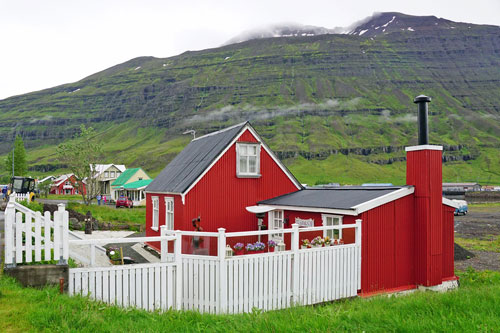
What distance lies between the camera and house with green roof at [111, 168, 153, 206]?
64.1m

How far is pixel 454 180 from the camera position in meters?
119

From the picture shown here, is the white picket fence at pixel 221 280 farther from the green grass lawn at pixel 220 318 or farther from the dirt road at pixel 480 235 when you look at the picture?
the dirt road at pixel 480 235

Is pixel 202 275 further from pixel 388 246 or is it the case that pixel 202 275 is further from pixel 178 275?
pixel 388 246

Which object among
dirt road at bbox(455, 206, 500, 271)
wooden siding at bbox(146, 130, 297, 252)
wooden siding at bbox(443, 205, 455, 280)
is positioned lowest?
dirt road at bbox(455, 206, 500, 271)

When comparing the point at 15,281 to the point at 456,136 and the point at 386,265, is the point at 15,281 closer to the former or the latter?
the point at 386,265

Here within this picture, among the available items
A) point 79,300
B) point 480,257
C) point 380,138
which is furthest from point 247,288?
point 380,138

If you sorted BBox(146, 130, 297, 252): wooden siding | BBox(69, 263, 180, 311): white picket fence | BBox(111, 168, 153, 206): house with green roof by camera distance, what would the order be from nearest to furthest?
BBox(69, 263, 180, 311): white picket fence → BBox(146, 130, 297, 252): wooden siding → BBox(111, 168, 153, 206): house with green roof

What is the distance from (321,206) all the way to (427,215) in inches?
136

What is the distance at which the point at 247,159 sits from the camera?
17.5 m

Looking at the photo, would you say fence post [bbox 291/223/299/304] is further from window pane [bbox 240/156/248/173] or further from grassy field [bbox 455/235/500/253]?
Answer: grassy field [bbox 455/235/500/253]

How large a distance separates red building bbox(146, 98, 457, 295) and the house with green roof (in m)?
45.1

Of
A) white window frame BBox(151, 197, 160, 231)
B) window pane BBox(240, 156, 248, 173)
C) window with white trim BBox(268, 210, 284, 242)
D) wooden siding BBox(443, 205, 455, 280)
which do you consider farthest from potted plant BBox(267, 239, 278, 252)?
white window frame BBox(151, 197, 160, 231)

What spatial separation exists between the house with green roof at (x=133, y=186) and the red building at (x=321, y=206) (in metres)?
45.1

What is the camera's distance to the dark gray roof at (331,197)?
13.1m
